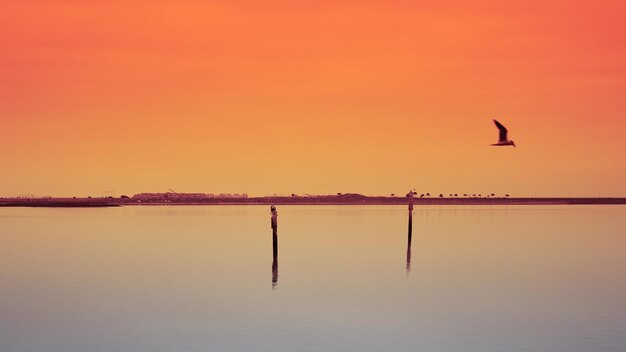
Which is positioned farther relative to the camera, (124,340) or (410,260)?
(410,260)

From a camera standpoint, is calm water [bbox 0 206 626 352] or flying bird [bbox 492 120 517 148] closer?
calm water [bbox 0 206 626 352]

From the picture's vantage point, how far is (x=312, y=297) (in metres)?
39.1

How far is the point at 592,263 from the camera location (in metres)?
56.3

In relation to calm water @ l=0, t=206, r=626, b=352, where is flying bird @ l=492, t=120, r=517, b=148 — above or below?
above

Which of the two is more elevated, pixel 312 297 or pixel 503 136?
pixel 503 136

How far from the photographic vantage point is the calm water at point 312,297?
28.4 m

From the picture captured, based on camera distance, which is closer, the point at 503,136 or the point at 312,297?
the point at 503,136

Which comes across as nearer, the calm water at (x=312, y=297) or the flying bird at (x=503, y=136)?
the calm water at (x=312, y=297)

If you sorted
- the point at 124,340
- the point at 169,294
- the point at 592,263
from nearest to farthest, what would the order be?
the point at 124,340
the point at 169,294
the point at 592,263

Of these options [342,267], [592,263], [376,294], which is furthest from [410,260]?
[376,294]

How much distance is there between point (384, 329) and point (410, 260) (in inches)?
1096

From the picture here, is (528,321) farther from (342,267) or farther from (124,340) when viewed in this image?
(342,267)

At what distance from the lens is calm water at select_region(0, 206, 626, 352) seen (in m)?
28.4

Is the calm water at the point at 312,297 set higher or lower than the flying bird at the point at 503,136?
lower
